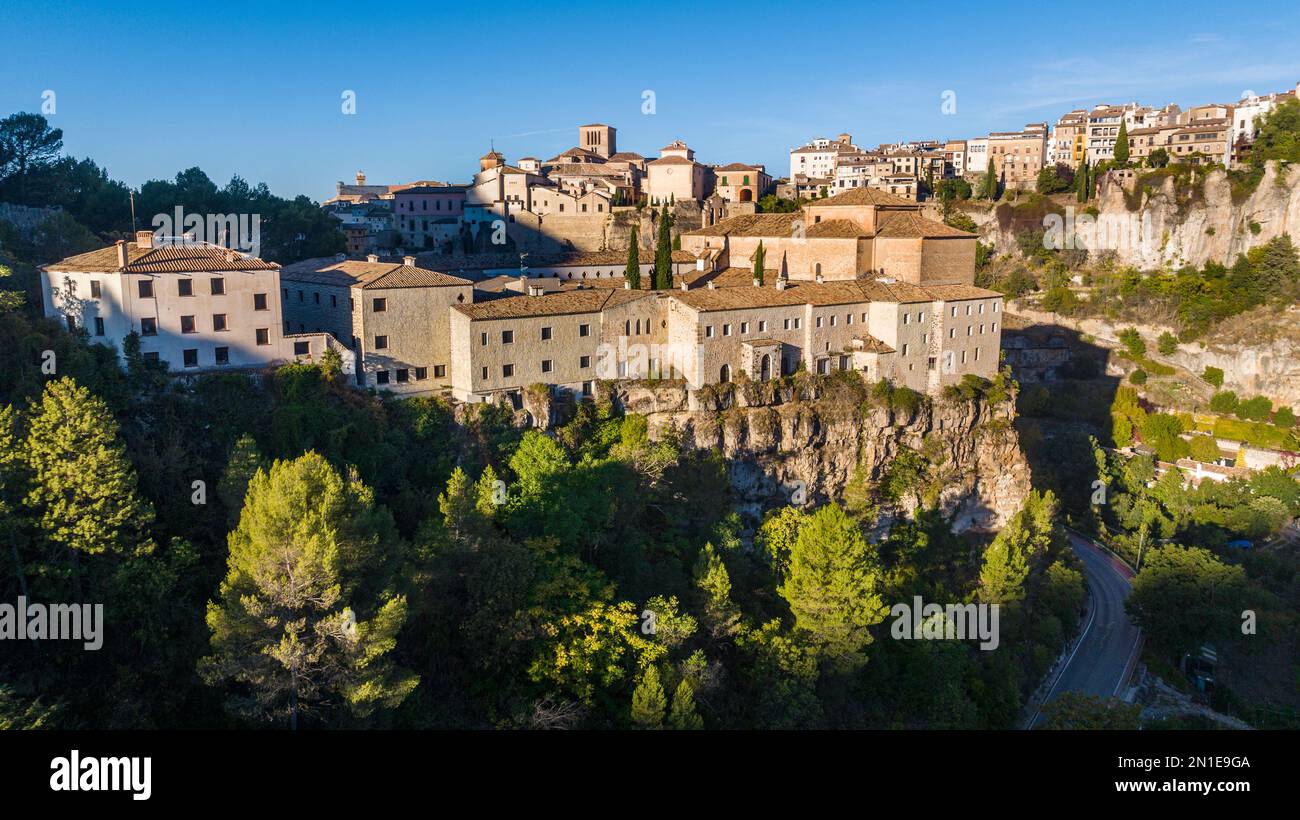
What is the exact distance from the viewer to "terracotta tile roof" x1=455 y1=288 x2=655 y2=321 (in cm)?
3622

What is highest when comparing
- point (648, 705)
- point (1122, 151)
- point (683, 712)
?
point (1122, 151)

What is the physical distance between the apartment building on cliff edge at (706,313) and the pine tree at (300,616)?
47.9 ft

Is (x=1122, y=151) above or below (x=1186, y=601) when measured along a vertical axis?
above

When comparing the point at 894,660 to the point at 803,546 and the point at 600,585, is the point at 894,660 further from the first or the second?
the point at 600,585

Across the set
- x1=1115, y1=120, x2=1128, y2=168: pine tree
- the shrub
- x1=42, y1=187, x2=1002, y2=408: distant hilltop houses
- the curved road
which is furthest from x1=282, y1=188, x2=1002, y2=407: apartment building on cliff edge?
x1=1115, y1=120, x2=1128, y2=168: pine tree

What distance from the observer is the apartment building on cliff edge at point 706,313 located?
35.9 metres

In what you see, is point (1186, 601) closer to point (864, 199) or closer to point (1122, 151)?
point (864, 199)

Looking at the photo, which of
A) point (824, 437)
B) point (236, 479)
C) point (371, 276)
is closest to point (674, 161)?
point (824, 437)

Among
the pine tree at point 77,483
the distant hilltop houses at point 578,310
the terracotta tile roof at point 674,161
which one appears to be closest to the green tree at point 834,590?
the distant hilltop houses at point 578,310

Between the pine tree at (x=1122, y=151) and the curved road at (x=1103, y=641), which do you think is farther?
the pine tree at (x=1122, y=151)

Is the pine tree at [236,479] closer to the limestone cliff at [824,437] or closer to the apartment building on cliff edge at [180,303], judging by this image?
the apartment building on cliff edge at [180,303]

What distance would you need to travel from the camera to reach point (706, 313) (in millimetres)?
39000

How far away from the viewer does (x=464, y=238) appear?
6438 centimetres

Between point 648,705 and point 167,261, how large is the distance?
21842 millimetres
